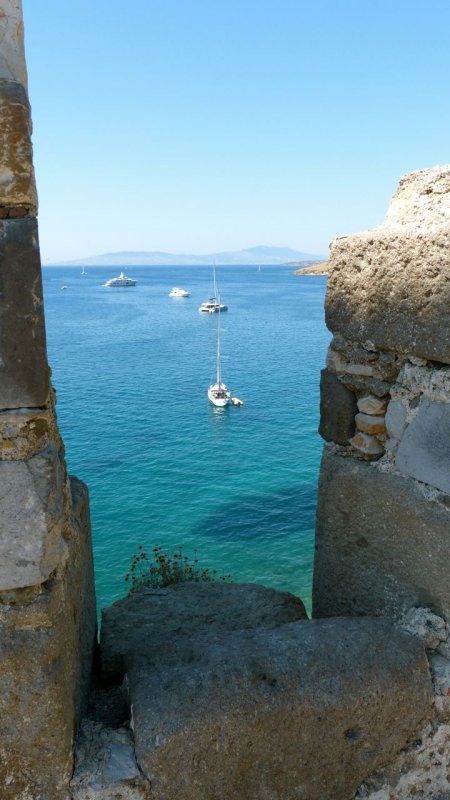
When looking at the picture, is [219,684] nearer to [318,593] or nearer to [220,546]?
[318,593]

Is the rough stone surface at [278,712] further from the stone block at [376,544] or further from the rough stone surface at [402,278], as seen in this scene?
the rough stone surface at [402,278]

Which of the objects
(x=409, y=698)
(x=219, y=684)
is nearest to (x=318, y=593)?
(x=409, y=698)

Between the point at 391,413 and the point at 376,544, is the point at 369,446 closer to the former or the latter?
the point at 391,413

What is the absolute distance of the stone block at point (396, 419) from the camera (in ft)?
7.89

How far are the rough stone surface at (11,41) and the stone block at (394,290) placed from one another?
128 centimetres

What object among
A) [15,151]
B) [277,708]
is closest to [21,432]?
[15,151]

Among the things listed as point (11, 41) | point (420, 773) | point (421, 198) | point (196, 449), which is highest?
point (11, 41)

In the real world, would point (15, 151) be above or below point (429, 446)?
above

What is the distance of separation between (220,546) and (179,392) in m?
18.1

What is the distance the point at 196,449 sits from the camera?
87.8ft

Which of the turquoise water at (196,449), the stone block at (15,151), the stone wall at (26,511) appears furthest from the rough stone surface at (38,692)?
the turquoise water at (196,449)

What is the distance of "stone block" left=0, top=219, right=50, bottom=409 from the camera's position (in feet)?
5.53

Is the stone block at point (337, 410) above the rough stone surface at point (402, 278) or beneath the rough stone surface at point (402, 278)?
beneath

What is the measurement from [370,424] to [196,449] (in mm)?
24368
